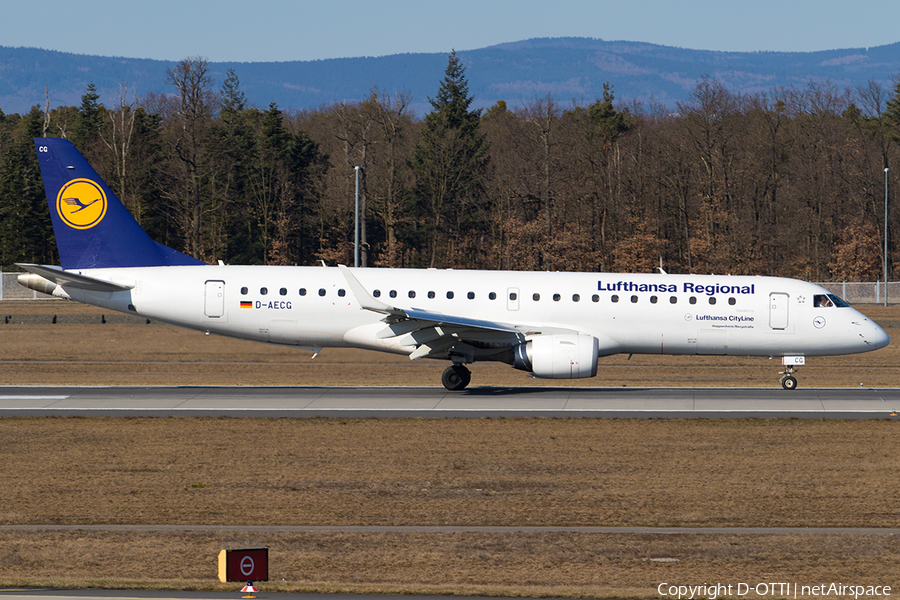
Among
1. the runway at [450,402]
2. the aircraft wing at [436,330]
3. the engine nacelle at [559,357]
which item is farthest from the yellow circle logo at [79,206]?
the engine nacelle at [559,357]

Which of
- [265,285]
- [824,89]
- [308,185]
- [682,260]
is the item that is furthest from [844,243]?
[265,285]

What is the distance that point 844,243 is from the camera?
76.9 meters

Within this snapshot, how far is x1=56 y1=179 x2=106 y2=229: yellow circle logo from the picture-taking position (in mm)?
29484

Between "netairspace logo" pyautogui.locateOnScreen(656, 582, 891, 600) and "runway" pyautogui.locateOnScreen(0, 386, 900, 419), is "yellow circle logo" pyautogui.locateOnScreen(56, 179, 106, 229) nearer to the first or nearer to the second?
"runway" pyautogui.locateOnScreen(0, 386, 900, 419)

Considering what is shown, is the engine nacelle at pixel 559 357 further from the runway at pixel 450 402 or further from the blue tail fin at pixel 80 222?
the blue tail fin at pixel 80 222

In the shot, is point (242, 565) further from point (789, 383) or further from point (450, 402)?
point (789, 383)

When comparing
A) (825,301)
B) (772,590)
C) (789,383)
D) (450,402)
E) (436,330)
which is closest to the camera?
(772,590)

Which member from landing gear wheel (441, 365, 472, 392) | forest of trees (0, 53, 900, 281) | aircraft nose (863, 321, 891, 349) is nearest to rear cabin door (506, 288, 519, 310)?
landing gear wheel (441, 365, 472, 392)

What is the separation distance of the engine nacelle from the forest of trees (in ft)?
156

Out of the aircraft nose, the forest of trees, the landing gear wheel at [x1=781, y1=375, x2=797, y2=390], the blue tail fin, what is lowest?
the landing gear wheel at [x1=781, y1=375, x2=797, y2=390]

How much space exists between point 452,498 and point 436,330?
473 inches

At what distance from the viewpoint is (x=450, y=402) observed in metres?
26.8

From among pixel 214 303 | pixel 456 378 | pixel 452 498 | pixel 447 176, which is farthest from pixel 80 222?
pixel 447 176

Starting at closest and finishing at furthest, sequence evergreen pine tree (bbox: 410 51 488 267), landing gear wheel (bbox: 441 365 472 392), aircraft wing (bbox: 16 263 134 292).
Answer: aircraft wing (bbox: 16 263 134 292)
landing gear wheel (bbox: 441 365 472 392)
evergreen pine tree (bbox: 410 51 488 267)
